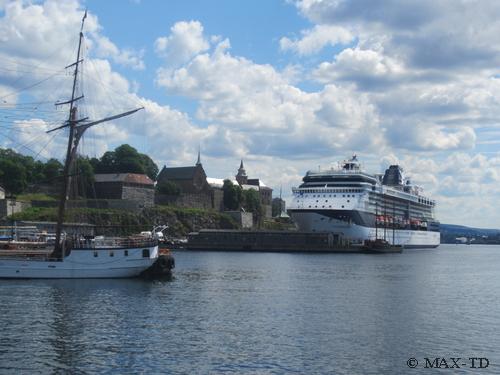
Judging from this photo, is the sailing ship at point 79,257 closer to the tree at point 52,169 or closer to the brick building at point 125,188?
the tree at point 52,169

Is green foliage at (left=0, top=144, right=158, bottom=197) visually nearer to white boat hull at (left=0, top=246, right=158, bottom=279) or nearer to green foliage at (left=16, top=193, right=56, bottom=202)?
green foliage at (left=16, top=193, right=56, bottom=202)

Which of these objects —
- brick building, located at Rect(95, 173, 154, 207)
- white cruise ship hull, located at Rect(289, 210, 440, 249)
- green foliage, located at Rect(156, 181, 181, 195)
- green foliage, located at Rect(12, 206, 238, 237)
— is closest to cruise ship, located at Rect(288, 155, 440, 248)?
white cruise ship hull, located at Rect(289, 210, 440, 249)

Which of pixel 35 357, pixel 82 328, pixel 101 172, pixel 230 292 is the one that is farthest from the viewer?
pixel 101 172

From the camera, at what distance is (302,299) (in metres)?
49.6

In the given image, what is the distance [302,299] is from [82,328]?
731 inches

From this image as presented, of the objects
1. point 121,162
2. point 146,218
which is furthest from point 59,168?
point 121,162

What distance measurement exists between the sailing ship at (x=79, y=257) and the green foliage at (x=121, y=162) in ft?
364

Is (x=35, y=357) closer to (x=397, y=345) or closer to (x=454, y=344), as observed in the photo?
(x=397, y=345)

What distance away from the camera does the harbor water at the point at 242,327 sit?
29.0 meters

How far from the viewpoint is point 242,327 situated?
37250 mm

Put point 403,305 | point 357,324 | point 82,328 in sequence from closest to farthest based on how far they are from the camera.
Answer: point 82,328 → point 357,324 → point 403,305

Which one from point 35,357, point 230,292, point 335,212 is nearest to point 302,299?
point 230,292

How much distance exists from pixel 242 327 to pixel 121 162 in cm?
14442

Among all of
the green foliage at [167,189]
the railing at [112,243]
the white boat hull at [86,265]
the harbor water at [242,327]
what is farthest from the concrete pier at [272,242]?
the white boat hull at [86,265]
